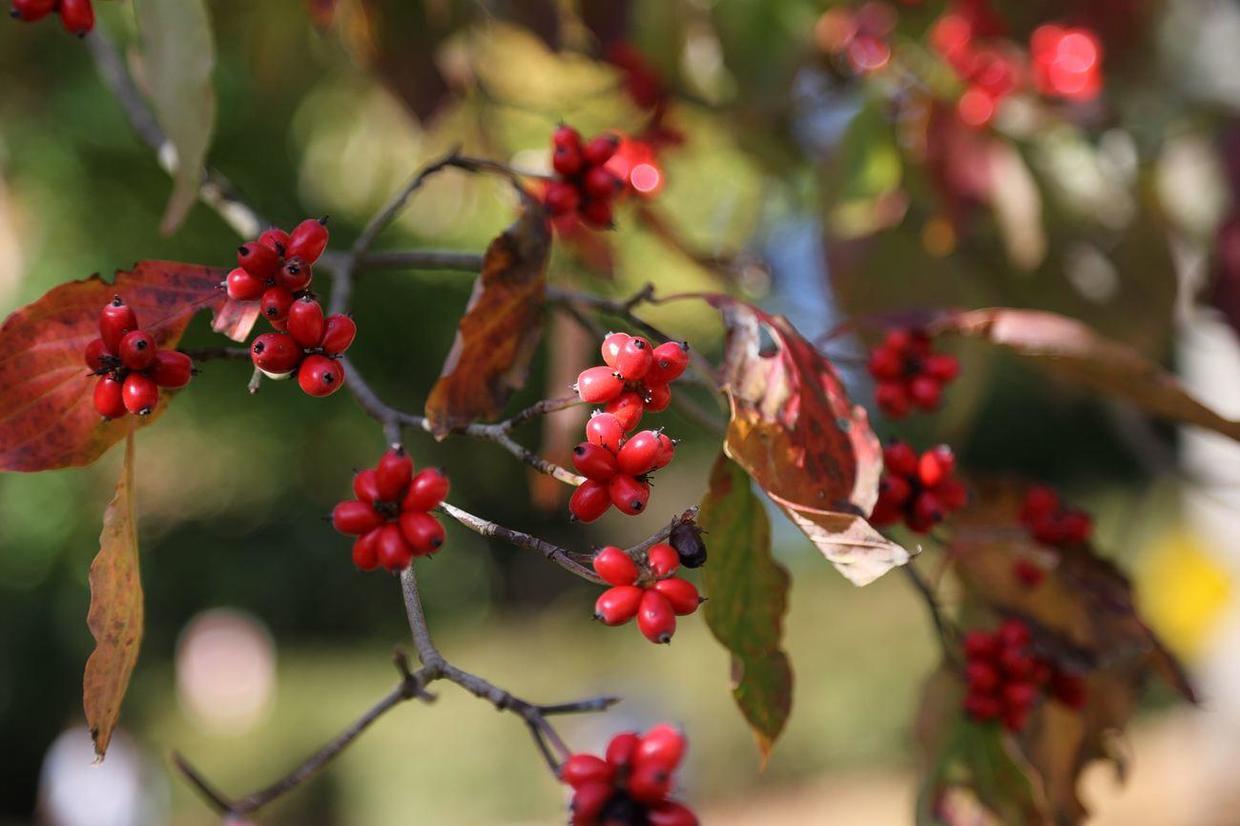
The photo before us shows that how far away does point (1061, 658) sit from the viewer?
1028 mm

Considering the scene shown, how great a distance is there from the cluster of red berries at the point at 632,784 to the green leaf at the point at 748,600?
0.58 feet

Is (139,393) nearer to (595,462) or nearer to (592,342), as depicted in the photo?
(595,462)

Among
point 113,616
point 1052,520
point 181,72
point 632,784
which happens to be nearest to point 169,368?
point 113,616

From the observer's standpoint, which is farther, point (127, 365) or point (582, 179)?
point (582, 179)

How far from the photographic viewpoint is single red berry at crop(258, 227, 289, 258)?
65cm

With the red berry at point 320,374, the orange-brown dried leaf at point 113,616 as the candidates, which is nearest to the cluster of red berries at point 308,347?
the red berry at point 320,374

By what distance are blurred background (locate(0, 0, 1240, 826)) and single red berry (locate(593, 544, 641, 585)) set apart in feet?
1.40

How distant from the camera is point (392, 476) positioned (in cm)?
61

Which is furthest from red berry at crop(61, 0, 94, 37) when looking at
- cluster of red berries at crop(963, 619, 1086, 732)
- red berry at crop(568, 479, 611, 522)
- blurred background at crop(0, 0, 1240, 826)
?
cluster of red berries at crop(963, 619, 1086, 732)

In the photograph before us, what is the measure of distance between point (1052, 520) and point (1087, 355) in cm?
24

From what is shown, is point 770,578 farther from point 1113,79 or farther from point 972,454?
point 972,454

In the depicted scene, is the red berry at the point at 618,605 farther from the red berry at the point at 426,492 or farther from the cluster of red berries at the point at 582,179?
the cluster of red berries at the point at 582,179

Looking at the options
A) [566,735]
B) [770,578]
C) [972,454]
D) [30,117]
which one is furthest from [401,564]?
[972,454]

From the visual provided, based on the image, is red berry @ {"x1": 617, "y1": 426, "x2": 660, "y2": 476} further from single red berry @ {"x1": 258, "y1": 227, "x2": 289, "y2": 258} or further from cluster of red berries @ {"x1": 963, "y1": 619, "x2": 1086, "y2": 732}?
cluster of red berries @ {"x1": 963, "y1": 619, "x2": 1086, "y2": 732}
